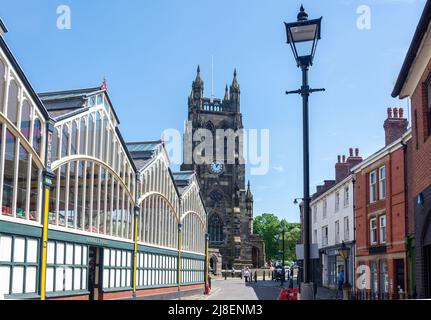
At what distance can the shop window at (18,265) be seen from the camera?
14520 millimetres

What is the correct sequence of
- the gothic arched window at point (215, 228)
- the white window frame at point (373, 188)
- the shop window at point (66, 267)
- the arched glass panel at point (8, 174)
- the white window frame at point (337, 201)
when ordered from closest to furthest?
1. the arched glass panel at point (8, 174)
2. the shop window at point (66, 267)
3. the white window frame at point (373, 188)
4. the white window frame at point (337, 201)
5. the gothic arched window at point (215, 228)

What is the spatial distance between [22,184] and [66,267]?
13.2 ft

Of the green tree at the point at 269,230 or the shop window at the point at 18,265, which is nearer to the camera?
the shop window at the point at 18,265

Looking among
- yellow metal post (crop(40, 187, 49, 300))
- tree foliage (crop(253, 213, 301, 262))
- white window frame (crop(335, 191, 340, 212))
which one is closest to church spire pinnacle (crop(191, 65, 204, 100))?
tree foliage (crop(253, 213, 301, 262))

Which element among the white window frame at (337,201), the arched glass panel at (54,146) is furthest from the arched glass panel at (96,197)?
the white window frame at (337,201)

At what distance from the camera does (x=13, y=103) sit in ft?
50.3

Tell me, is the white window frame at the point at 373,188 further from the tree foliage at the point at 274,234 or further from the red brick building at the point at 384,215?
the tree foliage at the point at 274,234

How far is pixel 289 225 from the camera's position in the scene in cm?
14888

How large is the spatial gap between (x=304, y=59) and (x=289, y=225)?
144m

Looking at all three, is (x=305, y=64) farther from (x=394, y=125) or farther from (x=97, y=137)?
(x=394, y=125)

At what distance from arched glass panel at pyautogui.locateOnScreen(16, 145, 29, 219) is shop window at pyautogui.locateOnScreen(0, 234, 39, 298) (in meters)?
0.83

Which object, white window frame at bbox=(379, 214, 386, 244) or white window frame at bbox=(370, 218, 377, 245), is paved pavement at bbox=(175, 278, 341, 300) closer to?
white window frame at bbox=(370, 218, 377, 245)
